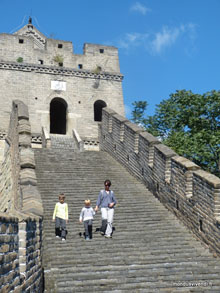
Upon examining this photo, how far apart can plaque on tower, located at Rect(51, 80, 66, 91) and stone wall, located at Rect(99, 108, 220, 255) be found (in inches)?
189

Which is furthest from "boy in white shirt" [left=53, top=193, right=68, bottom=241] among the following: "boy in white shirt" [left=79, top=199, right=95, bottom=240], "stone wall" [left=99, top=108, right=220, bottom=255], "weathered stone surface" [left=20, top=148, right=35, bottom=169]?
"stone wall" [left=99, top=108, right=220, bottom=255]

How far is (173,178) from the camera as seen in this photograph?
468 inches

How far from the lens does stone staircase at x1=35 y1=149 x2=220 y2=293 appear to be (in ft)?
25.8

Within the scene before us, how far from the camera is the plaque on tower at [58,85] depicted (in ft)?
69.7

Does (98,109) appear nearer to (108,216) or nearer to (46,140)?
(46,140)

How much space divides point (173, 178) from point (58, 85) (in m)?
11.2

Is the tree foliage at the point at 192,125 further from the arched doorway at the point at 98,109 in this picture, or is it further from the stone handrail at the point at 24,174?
the stone handrail at the point at 24,174

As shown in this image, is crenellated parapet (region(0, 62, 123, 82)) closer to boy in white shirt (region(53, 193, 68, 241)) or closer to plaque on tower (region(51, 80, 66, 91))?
plaque on tower (region(51, 80, 66, 91))

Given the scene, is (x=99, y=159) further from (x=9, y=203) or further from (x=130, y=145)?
(x=9, y=203)

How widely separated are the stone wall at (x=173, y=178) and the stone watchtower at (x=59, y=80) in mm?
4267

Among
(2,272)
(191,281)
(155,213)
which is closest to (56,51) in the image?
(155,213)

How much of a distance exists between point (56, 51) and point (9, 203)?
11.3m

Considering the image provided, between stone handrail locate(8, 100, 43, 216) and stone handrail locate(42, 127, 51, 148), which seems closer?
stone handrail locate(8, 100, 43, 216)

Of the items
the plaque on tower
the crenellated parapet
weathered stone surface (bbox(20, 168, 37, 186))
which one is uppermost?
the crenellated parapet
